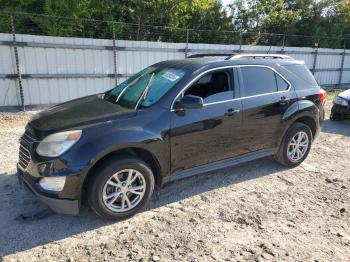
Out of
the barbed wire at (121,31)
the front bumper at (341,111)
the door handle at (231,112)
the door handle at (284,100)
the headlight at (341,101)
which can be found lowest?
the front bumper at (341,111)

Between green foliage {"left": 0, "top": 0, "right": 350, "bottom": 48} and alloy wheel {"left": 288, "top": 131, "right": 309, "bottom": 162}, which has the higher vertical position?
green foliage {"left": 0, "top": 0, "right": 350, "bottom": 48}

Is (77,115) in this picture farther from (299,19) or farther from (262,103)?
(299,19)

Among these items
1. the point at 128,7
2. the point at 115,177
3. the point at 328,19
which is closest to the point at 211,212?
the point at 115,177

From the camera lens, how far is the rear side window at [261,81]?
4.66 meters

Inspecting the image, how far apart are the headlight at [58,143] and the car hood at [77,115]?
0.41 feet

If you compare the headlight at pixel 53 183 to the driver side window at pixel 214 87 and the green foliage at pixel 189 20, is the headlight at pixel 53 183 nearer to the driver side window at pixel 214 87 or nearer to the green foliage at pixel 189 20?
the driver side window at pixel 214 87

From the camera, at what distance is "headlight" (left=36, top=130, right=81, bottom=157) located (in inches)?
134

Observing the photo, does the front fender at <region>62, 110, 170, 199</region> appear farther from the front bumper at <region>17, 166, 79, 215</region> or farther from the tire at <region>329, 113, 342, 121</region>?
the tire at <region>329, 113, 342, 121</region>

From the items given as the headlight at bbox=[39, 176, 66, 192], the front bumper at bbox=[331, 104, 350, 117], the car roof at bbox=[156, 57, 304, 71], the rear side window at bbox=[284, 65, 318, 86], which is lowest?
the front bumper at bbox=[331, 104, 350, 117]

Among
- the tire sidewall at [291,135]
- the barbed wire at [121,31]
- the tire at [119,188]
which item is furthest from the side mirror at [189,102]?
the barbed wire at [121,31]

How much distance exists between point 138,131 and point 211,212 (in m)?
1.32

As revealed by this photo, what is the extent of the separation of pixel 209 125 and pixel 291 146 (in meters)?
1.81

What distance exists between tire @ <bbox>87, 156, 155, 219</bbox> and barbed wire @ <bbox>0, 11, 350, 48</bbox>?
6715mm

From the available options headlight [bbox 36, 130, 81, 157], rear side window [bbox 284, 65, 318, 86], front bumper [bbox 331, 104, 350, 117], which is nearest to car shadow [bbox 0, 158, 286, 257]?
headlight [bbox 36, 130, 81, 157]
